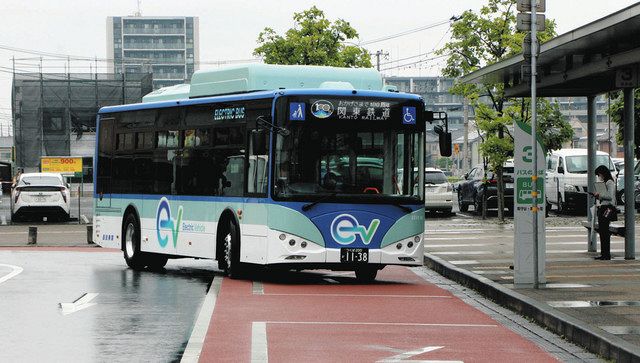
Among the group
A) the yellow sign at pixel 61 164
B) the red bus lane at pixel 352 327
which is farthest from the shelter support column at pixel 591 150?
the yellow sign at pixel 61 164

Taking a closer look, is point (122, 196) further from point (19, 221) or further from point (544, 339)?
point (19, 221)

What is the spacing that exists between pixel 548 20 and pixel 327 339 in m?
33.5

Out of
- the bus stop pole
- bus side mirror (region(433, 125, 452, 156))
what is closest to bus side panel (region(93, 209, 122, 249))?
bus side mirror (region(433, 125, 452, 156))

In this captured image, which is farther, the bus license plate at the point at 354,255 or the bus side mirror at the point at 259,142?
the bus side mirror at the point at 259,142

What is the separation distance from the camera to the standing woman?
22828 millimetres

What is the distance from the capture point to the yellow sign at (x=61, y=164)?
2345 inches

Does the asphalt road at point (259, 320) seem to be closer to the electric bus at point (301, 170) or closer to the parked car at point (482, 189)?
the electric bus at point (301, 170)

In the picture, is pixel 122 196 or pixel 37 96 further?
pixel 37 96

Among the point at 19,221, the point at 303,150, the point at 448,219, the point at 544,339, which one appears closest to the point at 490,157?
the point at 448,219

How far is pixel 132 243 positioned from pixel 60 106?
2729 inches

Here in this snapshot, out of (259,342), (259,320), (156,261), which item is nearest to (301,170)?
(259,320)

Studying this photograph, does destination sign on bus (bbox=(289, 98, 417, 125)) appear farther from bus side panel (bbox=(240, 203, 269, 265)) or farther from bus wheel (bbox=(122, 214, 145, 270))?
bus wheel (bbox=(122, 214, 145, 270))

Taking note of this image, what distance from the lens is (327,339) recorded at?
12305mm

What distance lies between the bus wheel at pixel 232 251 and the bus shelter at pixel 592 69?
5056mm
